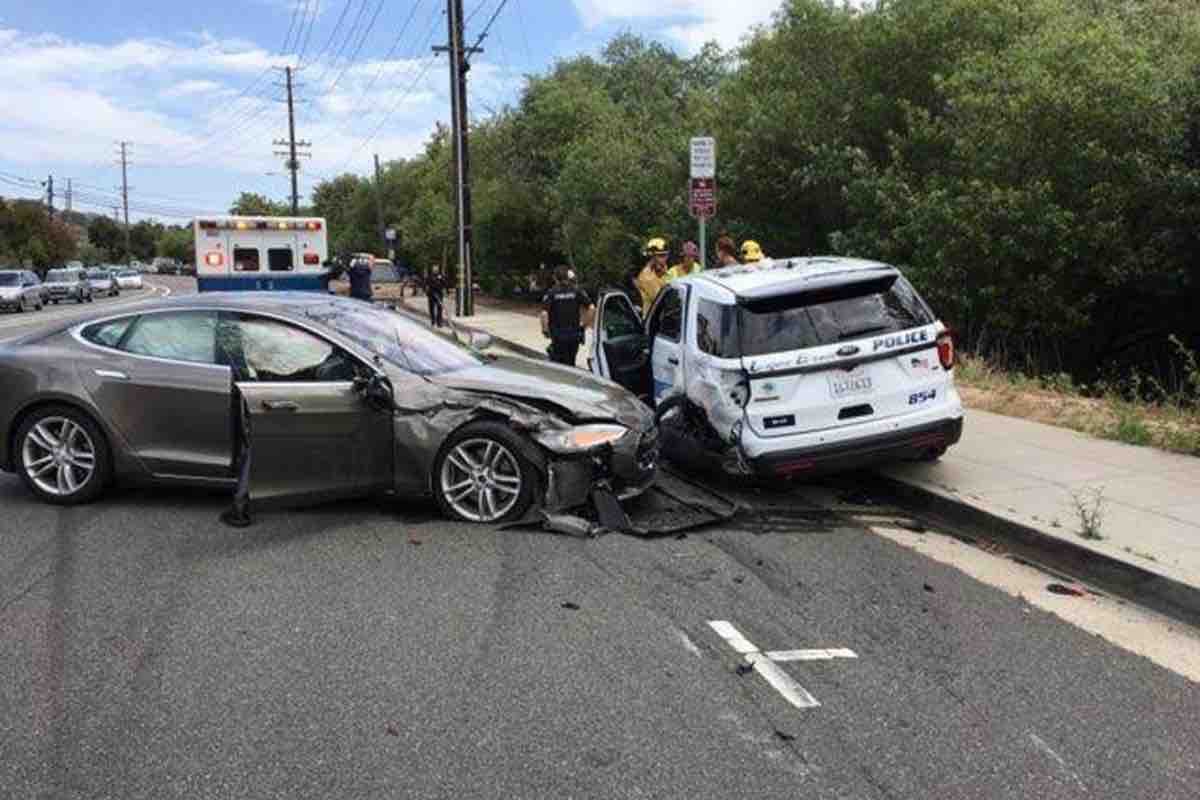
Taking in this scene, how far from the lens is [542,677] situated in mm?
4578

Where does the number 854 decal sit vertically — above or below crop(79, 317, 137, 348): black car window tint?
below

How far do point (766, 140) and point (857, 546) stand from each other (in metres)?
15.2

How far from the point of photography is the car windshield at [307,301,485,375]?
741cm

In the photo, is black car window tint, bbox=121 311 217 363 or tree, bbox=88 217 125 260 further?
tree, bbox=88 217 125 260

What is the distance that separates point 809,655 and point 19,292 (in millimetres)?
42752

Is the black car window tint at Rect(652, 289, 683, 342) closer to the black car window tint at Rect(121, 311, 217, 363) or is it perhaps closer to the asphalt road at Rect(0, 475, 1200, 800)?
the asphalt road at Rect(0, 475, 1200, 800)

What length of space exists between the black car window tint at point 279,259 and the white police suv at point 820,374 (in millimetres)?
15735

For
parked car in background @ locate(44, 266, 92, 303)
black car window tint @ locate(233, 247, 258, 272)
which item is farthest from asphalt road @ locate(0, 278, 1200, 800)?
parked car in background @ locate(44, 266, 92, 303)

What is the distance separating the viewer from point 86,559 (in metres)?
6.29

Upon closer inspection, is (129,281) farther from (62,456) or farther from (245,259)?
(62,456)

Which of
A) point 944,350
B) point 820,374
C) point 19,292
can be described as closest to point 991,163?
point 944,350

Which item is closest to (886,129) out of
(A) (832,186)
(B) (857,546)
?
(A) (832,186)

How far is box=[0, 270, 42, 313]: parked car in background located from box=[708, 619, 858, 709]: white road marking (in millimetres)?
41363

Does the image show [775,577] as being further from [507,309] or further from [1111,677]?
[507,309]
